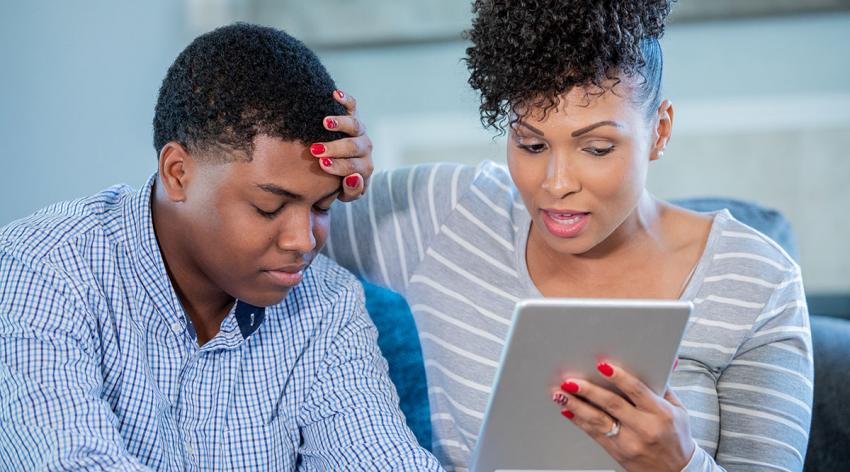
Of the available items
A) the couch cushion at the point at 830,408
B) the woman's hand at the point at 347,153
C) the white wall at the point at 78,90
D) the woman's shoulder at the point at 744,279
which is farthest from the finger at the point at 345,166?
the white wall at the point at 78,90

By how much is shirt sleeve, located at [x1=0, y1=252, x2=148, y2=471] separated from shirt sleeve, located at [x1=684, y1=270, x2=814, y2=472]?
87 centimetres

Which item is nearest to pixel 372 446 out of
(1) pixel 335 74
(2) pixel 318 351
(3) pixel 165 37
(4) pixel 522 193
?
(2) pixel 318 351

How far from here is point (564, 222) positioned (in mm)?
1448

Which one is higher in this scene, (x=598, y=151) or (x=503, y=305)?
(x=598, y=151)

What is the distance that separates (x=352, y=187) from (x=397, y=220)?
0.30 meters

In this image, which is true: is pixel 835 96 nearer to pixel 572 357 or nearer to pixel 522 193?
pixel 522 193

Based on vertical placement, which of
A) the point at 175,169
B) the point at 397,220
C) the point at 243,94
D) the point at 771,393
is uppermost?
the point at 243,94

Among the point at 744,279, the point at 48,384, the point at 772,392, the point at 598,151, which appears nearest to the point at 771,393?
the point at 772,392

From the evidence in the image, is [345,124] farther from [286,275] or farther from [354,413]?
[354,413]

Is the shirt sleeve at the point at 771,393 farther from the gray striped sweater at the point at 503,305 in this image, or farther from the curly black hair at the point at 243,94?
the curly black hair at the point at 243,94

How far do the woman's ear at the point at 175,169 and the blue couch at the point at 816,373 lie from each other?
442mm

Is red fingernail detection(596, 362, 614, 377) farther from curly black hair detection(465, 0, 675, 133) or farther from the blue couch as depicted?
the blue couch

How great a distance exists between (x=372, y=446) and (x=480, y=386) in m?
0.23

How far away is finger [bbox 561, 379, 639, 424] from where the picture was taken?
1203 mm
